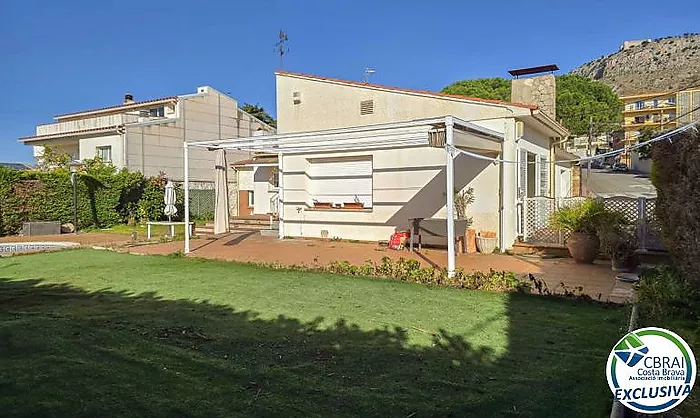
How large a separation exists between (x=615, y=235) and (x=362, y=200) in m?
7.86

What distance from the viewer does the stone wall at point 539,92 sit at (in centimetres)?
1628

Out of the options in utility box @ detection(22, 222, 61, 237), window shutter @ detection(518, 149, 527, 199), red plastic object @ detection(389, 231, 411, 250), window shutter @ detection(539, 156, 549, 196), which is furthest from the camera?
utility box @ detection(22, 222, 61, 237)

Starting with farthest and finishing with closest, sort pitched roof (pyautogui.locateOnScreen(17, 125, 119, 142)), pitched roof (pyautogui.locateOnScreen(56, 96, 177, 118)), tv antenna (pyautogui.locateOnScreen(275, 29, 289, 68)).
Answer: pitched roof (pyautogui.locateOnScreen(56, 96, 177, 118)) → pitched roof (pyautogui.locateOnScreen(17, 125, 119, 142)) → tv antenna (pyautogui.locateOnScreen(275, 29, 289, 68))

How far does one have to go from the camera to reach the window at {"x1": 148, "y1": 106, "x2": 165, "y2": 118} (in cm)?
3244

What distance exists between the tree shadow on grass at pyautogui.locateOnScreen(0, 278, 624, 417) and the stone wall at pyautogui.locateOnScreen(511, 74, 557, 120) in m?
11.8

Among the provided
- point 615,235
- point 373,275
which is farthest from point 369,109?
point 615,235

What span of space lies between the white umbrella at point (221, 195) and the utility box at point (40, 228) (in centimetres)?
987

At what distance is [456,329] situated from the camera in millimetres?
5852

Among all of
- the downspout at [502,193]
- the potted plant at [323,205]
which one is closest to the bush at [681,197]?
the downspout at [502,193]

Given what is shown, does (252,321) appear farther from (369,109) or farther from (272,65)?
(272,65)

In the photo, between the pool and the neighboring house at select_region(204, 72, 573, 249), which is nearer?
the neighboring house at select_region(204, 72, 573, 249)

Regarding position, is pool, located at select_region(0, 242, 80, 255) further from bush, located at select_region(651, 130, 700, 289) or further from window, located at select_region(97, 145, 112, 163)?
bush, located at select_region(651, 130, 700, 289)

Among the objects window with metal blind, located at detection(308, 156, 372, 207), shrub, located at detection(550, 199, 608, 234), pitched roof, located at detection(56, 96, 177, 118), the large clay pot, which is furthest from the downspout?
pitched roof, located at detection(56, 96, 177, 118)

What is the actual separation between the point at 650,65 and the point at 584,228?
102m
